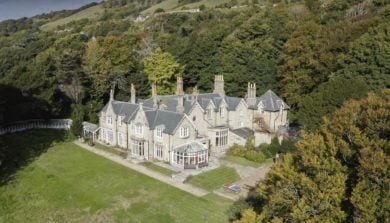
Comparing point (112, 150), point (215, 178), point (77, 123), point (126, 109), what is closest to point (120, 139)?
point (112, 150)

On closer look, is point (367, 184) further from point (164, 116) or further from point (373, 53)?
point (373, 53)

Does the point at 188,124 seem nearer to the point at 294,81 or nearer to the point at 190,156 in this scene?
the point at 190,156

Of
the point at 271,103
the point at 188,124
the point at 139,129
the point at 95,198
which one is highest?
the point at 271,103

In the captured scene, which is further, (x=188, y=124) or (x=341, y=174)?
(x=188, y=124)

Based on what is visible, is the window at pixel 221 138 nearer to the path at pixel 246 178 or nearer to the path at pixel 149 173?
the path at pixel 246 178

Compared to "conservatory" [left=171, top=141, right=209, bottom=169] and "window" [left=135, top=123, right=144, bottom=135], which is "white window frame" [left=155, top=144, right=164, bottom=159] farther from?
"window" [left=135, top=123, right=144, bottom=135]

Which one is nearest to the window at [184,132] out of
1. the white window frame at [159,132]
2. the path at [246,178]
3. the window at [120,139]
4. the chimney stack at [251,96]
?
the white window frame at [159,132]

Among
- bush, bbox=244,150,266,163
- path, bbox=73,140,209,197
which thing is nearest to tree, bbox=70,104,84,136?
path, bbox=73,140,209,197
